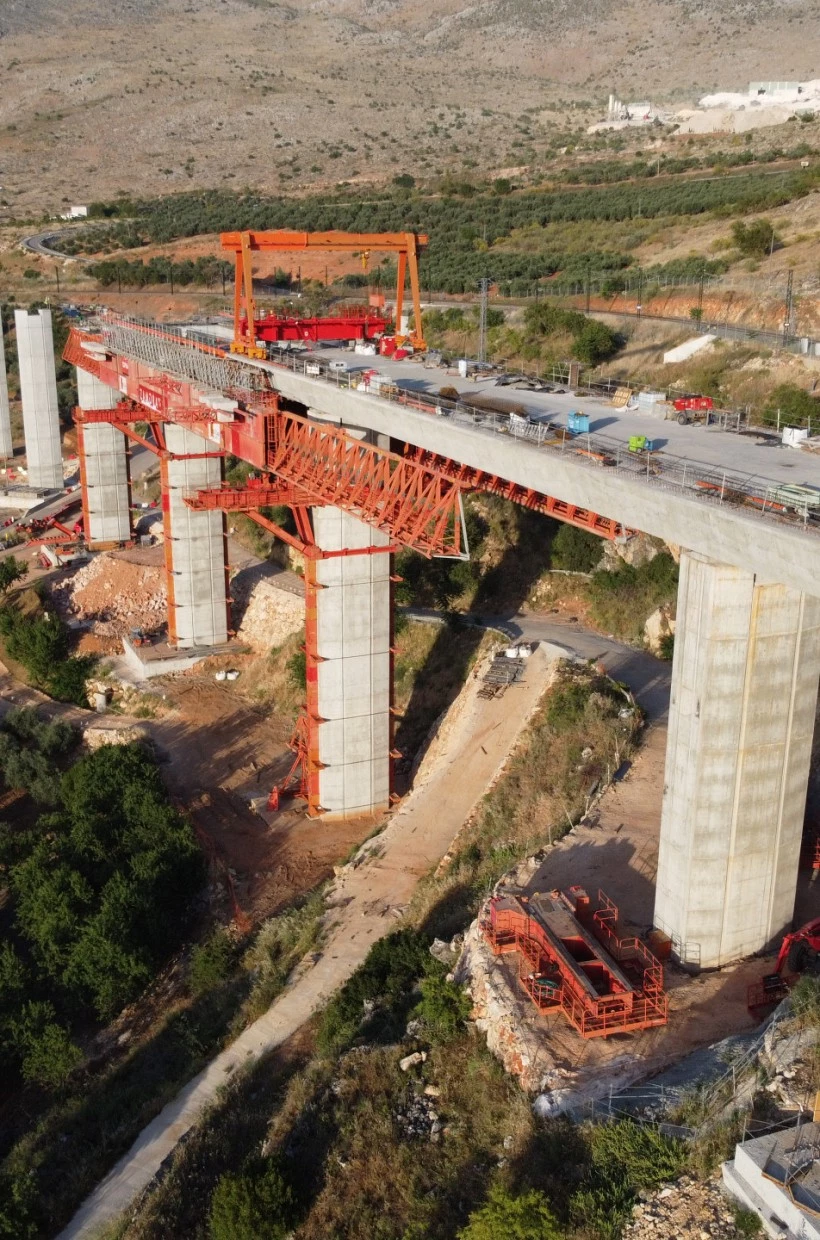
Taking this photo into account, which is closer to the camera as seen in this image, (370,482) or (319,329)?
(370,482)

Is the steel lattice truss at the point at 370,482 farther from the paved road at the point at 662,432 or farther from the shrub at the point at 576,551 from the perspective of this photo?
the shrub at the point at 576,551

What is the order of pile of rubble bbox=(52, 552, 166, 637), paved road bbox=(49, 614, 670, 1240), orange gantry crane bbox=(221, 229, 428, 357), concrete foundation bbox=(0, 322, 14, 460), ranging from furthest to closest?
concrete foundation bbox=(0, 322, 14, 460) < pile of rubble bbox=(52, 552, 166, 637) < orange gantry crane bbox=(221, 229, 428, 357) < paved road bbox=(49, 614, 670, 1240)

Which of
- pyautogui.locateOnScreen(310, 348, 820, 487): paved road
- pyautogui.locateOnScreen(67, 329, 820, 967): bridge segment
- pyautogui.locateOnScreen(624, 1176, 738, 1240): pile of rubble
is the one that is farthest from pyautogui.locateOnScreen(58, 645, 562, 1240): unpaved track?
pyautogui.locateOnScreen(624, 1176, 738, 1240): pile of rubble

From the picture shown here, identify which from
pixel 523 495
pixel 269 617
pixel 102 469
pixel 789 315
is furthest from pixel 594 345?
pixel 523 495

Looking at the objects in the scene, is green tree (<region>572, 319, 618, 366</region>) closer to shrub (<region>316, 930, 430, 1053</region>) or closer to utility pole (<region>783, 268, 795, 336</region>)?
utility pole (<region>783, 268, 795, 336</region>)

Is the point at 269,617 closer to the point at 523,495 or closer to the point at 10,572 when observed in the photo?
the point at 10,572
